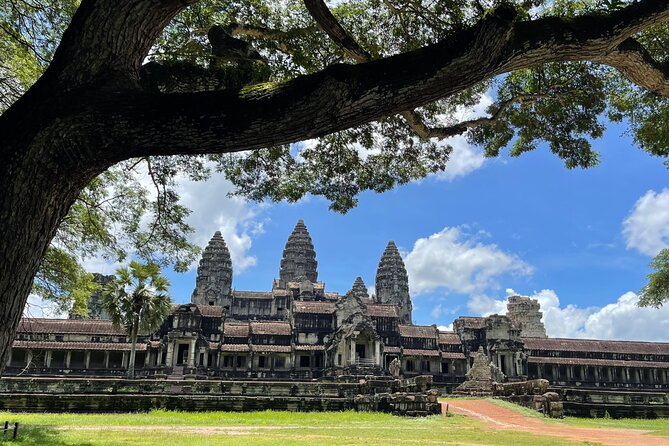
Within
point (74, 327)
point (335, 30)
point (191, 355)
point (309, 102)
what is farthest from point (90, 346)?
point (309, 102)

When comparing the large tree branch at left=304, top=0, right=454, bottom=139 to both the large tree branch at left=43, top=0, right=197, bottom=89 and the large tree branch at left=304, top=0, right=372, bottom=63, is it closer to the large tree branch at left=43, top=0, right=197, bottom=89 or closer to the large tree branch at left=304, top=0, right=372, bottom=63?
the large tree branch at left=304, top=0, right=372, bottom=63

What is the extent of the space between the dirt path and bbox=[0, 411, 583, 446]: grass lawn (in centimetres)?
118

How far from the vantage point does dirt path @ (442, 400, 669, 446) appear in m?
13.1

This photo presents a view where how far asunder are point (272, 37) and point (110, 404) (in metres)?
14.4

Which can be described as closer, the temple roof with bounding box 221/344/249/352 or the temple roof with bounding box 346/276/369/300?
the temple roof with bounding box 221/344/249/352

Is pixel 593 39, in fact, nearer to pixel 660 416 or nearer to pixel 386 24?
pixel 386 24

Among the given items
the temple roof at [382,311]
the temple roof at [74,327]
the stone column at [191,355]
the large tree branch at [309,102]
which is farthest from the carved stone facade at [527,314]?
the large tree branch at [309,102]

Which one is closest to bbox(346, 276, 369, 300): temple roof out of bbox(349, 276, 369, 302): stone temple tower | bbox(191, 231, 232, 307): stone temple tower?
bbox(349, 276, 369, 302): stone temple tower

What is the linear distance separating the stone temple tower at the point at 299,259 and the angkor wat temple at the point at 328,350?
24.1 m

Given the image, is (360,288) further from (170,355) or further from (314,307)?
(170,355)

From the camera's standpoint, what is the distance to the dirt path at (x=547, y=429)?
13.1 metres

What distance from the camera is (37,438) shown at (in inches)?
409

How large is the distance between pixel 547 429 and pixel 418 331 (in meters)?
33.2

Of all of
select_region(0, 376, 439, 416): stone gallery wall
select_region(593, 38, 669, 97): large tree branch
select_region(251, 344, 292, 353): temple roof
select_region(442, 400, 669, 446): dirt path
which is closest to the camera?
select_region(593, 38, 669, 97): large tree branch
